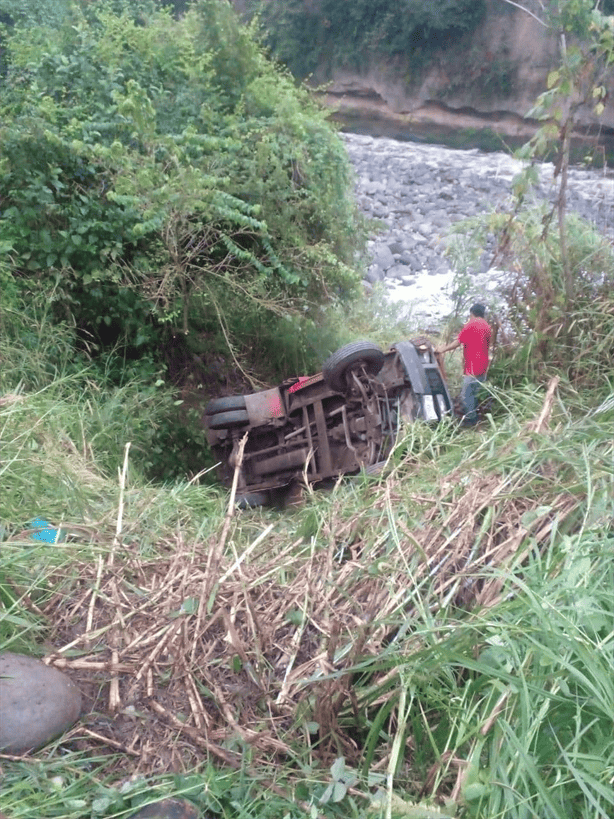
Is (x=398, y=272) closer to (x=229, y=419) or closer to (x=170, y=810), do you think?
(x=229, y=419)

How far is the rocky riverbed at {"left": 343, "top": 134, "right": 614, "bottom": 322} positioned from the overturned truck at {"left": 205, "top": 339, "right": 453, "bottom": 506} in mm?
5780

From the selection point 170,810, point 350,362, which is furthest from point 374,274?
point 170,810

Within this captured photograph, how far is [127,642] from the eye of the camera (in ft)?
8.04

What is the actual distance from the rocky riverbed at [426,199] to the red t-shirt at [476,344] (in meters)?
5.01

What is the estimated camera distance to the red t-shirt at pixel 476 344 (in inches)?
237

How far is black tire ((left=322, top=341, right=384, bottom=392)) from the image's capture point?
213 inches

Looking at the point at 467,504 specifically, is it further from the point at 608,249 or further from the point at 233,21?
the point at 233,21

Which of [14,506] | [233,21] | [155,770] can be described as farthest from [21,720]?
[233,21]

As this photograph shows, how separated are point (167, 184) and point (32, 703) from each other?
15.7 ft

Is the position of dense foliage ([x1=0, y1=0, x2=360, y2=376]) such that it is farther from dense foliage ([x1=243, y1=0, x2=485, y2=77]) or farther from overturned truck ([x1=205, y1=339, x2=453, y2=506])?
dense foliage ([x1=243, y1=0, x2=485, y2=77])

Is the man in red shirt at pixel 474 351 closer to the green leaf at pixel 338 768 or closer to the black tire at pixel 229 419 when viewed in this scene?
the black tire at pixel 229 419

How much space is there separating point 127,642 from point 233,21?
7.88 metres

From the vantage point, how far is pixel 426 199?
1780 centimetres

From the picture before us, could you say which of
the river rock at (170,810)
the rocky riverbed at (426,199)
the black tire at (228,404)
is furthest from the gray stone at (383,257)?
the river rock at (170,810)
